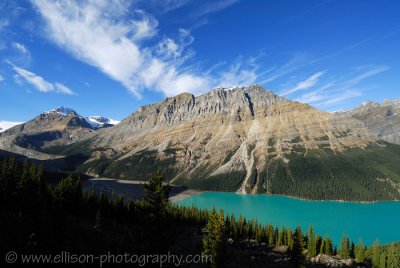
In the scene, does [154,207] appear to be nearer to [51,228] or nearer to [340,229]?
[51,228]

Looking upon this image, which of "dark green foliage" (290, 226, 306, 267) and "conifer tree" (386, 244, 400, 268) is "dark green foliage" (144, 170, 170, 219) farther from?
"conifer tree" (386, 244, 400, 268)

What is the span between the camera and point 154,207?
35781mm

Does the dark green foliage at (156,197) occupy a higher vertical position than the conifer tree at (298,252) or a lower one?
higher

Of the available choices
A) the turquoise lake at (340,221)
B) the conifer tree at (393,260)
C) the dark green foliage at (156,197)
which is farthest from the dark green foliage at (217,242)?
the turquoise lake at (340,221)

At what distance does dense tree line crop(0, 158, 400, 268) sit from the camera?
35.4 m

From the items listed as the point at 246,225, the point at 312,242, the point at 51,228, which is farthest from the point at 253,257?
the point at 51,228

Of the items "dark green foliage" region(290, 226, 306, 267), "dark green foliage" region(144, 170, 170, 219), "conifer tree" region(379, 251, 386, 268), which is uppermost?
"dark green foliage" region(144, 170, 170, 219)

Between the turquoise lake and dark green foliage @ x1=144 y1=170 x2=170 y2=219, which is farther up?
dark green foliage @ x1=144 y1=170 x2=170 y2=219

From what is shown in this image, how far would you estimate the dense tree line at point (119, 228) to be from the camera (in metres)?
35.4

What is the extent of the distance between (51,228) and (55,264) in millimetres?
6099

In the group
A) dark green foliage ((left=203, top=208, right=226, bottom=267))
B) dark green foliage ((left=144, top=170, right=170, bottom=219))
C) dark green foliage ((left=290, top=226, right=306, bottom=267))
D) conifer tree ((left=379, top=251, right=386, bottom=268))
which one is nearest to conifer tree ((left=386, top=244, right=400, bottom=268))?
conifer tree ((left=379, top=251, right=386, bottom=268))

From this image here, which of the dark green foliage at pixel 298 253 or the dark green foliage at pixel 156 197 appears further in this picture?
the dark green foliage at pixel 298 253

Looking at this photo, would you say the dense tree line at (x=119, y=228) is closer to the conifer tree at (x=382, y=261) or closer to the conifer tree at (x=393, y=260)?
the conifer tree at (x=382, y=261)

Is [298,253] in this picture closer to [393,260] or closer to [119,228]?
[393,260]
